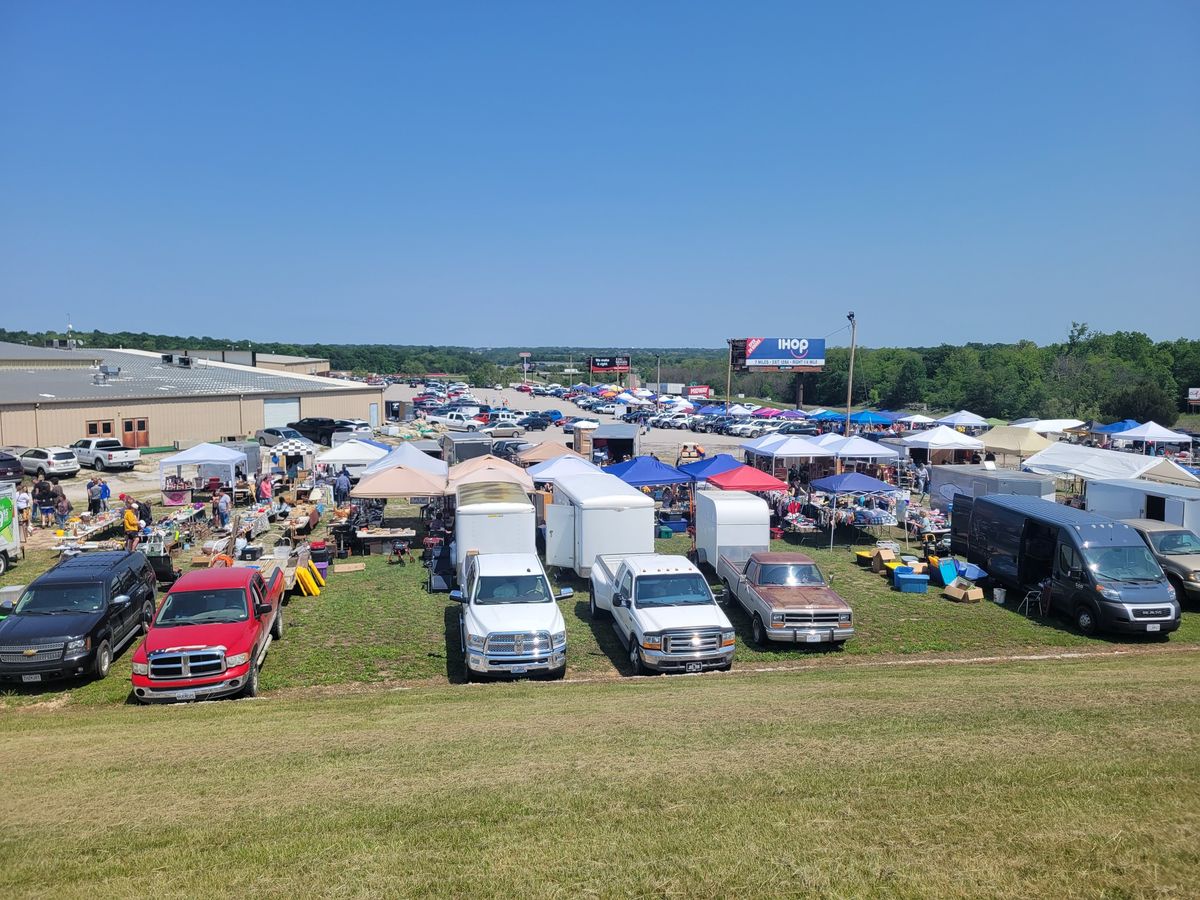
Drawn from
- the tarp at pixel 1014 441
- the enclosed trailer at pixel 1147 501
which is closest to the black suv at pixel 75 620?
the enclosed trailer at pixel 1147 501

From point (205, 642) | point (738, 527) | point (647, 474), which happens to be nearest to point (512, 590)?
point (205, 642)

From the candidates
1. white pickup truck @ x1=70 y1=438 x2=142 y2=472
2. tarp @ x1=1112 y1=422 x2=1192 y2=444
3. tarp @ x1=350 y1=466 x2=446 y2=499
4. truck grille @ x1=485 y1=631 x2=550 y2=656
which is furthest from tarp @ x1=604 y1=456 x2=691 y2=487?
tarp @ x1=1112 y1=422 x2=1192 y2=444

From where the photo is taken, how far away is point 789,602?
14.1m

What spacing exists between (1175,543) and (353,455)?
23.8 metres

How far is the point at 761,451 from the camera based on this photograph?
99.1ft

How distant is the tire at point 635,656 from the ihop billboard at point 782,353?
5795 cm

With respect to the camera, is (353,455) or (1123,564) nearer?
(1123,564)

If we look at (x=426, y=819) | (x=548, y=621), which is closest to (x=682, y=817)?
(x=426, y=819)

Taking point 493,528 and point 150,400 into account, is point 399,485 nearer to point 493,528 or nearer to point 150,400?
point 493,528

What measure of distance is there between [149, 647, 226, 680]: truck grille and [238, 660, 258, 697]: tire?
49cm

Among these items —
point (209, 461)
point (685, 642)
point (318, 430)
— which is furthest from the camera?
point (318, 430)

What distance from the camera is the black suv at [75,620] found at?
11773mm

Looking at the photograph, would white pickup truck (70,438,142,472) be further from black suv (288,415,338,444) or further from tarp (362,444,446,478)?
tarp (362,444,446,478)

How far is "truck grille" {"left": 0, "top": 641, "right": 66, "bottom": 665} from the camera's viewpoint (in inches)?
461
